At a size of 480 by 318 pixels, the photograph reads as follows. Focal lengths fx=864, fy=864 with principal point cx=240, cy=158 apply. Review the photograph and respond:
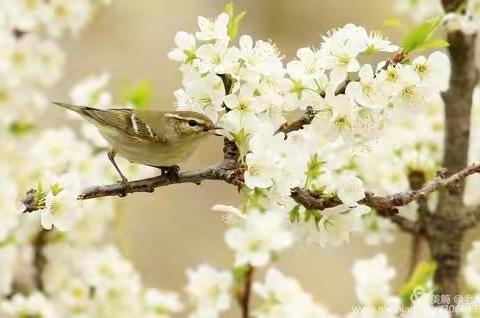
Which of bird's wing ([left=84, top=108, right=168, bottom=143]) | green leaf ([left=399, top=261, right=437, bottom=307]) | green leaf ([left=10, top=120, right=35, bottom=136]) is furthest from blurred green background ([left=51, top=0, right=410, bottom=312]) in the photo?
bird's wing ([left=84, top=108, right=168, bottom=143])

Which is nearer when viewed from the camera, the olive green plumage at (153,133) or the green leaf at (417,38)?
the green leaf at (417,38)

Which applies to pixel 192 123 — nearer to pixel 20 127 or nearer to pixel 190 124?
pixel 190 124

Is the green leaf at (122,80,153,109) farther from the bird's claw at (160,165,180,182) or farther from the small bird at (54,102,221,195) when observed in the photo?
the bird's claw at (160,165,180,182)

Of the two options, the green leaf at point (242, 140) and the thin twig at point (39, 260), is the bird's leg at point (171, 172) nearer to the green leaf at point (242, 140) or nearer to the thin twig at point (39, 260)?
the green leaf at point (242, 140)

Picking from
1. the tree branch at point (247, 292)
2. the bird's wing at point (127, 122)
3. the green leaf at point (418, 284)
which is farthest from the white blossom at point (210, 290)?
the bird's wing at point (127, 122)

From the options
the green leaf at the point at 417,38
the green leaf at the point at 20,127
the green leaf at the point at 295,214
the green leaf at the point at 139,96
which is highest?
the green leaf at the point at 20,127

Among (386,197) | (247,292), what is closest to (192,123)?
(386,197)

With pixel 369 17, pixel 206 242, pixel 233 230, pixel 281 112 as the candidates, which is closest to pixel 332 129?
pixel 281 112
